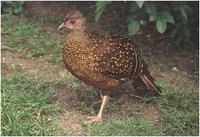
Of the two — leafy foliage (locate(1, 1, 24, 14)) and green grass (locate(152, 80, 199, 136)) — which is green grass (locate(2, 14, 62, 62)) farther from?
green grass (locate(152, 80, 199, 136))

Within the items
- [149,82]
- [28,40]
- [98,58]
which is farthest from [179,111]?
[28,40]

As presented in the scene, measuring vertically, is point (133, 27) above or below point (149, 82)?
above

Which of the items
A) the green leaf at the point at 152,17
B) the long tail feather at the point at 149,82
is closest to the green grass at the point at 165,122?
the long tail feather at the point at 149,82

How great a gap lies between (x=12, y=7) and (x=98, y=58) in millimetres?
2702

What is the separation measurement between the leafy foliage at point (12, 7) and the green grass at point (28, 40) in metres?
0.15

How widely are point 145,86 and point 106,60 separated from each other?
674 mm

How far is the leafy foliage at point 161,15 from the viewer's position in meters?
5.04

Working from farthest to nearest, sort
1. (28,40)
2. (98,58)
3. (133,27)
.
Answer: (28,40) < (133,27) < (98,58)

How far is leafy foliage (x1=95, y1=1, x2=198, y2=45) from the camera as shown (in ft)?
16.5

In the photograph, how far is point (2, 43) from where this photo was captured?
5.66 metres

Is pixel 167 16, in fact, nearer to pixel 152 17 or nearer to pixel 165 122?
pixel 152 17

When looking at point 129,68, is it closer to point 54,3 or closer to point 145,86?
point 145,86

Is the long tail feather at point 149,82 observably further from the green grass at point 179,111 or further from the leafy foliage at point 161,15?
the leafy foliage at point 161,15

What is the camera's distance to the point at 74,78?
16.5ft
